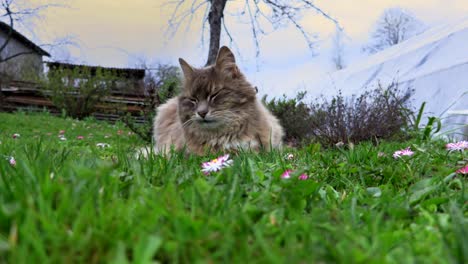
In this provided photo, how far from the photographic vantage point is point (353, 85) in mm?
10320

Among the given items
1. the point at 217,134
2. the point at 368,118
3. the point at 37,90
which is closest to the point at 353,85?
the point at 368,118

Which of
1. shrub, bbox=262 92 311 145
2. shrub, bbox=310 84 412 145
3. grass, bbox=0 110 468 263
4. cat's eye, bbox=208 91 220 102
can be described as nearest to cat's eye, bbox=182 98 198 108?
cat's eye, bbox=208 91 220 102

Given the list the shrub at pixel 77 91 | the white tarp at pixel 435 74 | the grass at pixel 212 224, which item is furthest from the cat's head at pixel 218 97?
the shrub at pixel 77 91

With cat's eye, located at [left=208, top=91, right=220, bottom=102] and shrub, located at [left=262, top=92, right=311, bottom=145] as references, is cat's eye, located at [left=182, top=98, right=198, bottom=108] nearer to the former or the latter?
cat's eye, located at [left=208, top=91, right=220, bottom=102]

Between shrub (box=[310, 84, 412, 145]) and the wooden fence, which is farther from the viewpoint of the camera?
the wooden fence

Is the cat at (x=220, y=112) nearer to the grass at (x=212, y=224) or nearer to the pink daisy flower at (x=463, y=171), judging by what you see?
the pink daisy flower at (x=463, y=171)

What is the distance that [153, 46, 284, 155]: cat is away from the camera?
358 cm

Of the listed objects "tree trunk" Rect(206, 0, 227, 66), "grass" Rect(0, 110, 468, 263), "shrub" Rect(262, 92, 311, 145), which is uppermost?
"tree trunk" Rect(206, 0, 227, 66)

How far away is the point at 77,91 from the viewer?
48.8ft

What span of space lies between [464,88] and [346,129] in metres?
2.92

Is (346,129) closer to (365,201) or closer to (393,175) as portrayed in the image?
(393,175)

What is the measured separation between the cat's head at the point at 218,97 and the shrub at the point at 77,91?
11.9 m

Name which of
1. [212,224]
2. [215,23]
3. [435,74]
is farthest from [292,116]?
[212,224]

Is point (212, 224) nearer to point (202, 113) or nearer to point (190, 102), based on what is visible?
point (202, 113)
